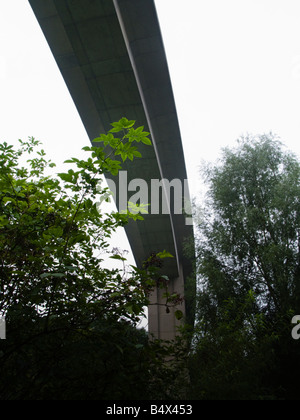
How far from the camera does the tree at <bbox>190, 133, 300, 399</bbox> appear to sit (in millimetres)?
4473

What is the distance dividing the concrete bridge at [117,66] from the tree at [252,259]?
130cm

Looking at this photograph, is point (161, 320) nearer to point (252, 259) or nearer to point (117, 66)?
point (252, 259)

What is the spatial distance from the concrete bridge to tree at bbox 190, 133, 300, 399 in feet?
4.26

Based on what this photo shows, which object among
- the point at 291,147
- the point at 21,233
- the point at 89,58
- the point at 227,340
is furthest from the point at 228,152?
the point at 21,233

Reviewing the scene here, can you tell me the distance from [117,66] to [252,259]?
5.64 metres

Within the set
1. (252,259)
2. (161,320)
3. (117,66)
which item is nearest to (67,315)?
(252,259)

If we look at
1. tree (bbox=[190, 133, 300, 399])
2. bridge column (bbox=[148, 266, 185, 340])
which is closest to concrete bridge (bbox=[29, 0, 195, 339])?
tree (bbox=[190, 133, 300, 399])

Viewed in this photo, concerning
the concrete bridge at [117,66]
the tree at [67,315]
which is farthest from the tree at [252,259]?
the tree at [67,315]

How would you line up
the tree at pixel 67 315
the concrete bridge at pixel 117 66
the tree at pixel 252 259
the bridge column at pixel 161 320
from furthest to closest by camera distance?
1. the bridge column at pixel 161 320
2. the concrete bridge at pixel 117 66
3. the tree at pixel 252 259
4. the tree at pixel 67 315

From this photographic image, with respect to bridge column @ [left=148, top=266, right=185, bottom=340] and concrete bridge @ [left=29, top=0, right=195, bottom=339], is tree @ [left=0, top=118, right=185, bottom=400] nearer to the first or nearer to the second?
concrete bridge @ [left=29, top=0, right=195, bottom=339]

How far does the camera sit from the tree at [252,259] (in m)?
4.47

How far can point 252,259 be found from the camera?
6.48 metres

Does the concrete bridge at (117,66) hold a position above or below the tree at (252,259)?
above

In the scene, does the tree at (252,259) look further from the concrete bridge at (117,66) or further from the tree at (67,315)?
the tree at (67,315)
